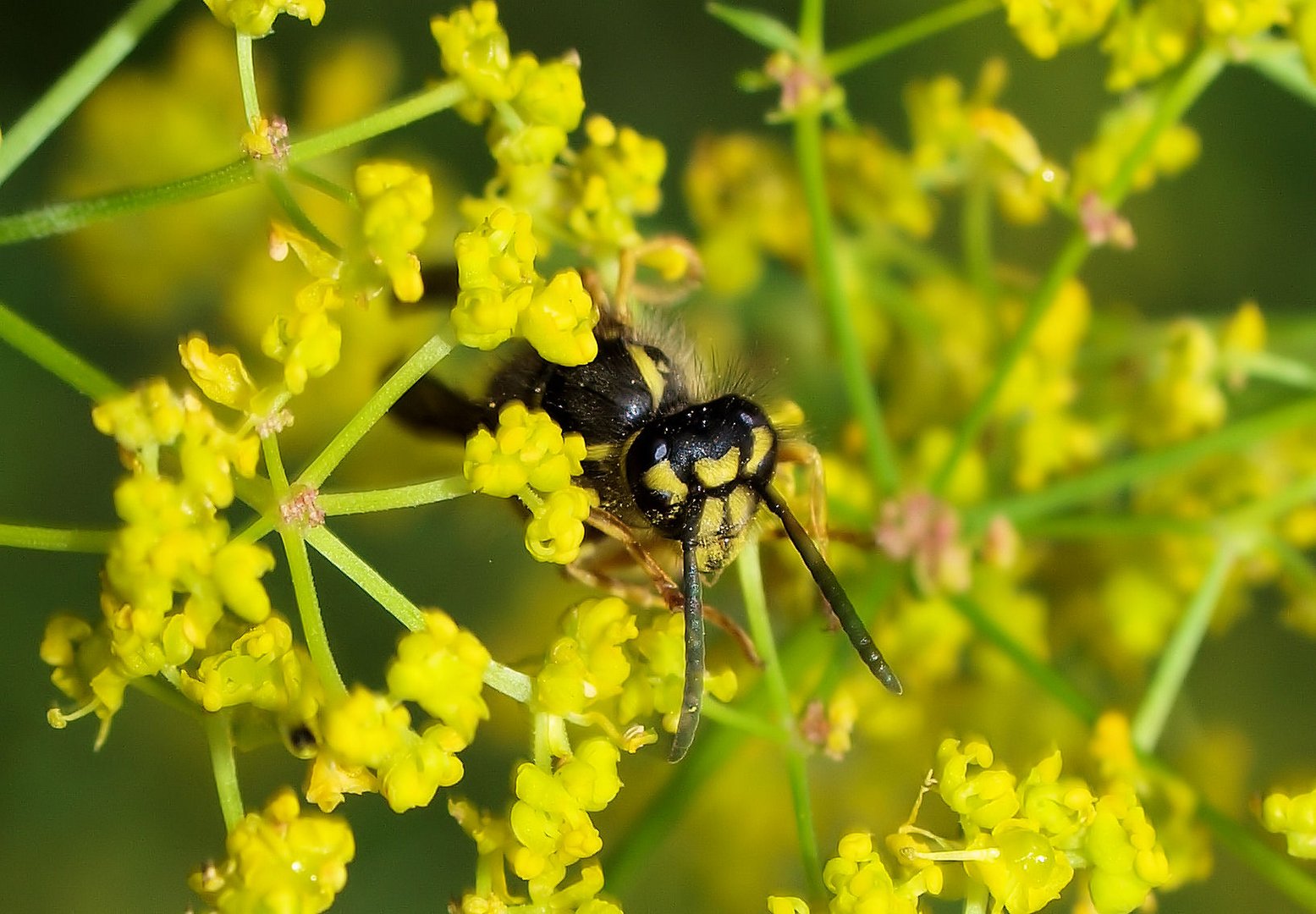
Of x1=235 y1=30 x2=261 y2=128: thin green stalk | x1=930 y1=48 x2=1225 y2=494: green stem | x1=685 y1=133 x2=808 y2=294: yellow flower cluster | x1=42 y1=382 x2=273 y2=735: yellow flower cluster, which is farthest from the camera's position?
x1=685 y1=133 x2=808 y2=294: yellow flower cluster

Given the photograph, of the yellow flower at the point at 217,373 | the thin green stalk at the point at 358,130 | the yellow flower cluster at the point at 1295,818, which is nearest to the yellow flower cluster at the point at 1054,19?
the thin green stalk at the point at 358,130

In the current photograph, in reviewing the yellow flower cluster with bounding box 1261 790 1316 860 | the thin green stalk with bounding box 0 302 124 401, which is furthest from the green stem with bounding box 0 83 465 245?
the yellow flower cluster with bounding box 1261 790 1316 860

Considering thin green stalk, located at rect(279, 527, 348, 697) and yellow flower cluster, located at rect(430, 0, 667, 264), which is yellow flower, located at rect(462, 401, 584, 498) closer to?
thin green stalk, located at rect(279, 527, 348, 697)

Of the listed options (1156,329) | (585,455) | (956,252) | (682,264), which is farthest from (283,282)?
(956,252)

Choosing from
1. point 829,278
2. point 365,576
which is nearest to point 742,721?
point 365,576

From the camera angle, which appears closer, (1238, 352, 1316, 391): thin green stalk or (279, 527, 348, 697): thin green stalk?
(279, 527, 348, 697): thin green stalk

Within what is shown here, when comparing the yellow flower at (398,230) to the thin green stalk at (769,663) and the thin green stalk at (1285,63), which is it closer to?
the thin green stalk at (769,663)

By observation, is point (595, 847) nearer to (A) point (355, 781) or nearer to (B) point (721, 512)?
(A) point (355, 781)
